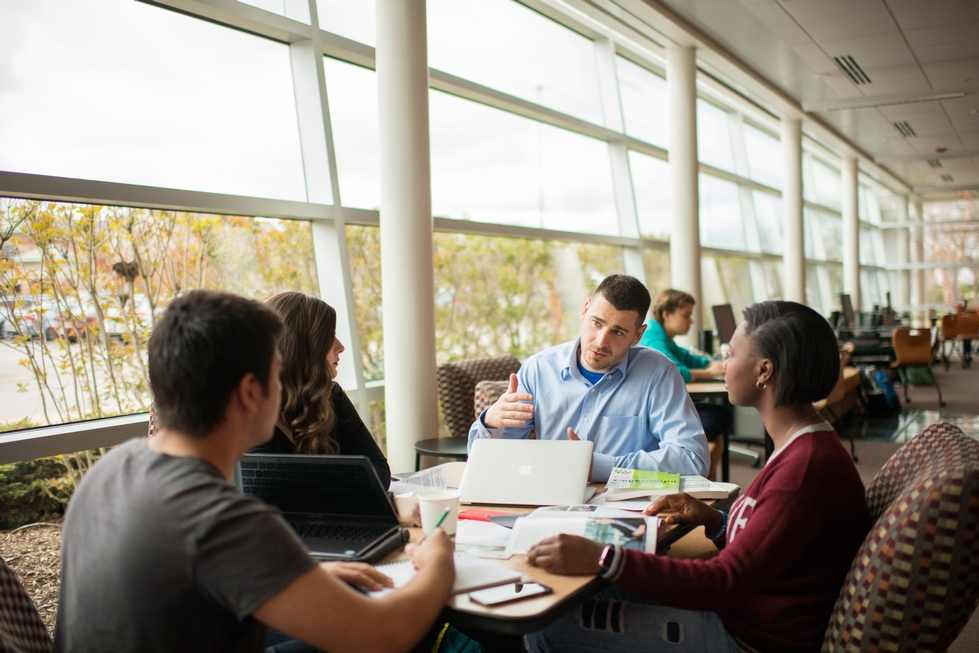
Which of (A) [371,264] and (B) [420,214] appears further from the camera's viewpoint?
(A) [371,264]

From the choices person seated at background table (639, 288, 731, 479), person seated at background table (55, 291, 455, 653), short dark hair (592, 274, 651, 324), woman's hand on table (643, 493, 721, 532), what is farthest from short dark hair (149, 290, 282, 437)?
person seated at background table (639, 288, 731, 479)

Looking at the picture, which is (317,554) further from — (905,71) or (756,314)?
(905,71)

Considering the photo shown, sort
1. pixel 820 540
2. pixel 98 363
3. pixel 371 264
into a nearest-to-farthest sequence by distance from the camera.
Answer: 1. pixel 820 540
2. pixel 98 363
3. pixel 371 264

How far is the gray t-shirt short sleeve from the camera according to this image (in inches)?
41.8

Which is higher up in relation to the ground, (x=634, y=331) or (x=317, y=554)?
(x=634, y=331)

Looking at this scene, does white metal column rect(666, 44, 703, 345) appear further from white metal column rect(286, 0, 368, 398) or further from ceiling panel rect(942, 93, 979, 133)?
ceiling panel rect(942, 93, 979, 133)

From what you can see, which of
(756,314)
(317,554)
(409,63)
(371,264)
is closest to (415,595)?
(317,554)

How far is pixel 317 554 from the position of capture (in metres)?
1.56

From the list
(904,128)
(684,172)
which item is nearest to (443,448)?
(684,172)

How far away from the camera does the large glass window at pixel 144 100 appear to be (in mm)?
2939

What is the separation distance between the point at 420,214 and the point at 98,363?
152 centimetres

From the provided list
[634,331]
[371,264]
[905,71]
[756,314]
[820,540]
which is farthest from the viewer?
[905,71]

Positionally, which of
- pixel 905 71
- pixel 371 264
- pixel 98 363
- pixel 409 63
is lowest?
pixel 98 363

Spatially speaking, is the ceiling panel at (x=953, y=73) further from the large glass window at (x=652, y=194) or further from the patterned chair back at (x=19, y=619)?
the patterned chair back at (x=19, y=619)
